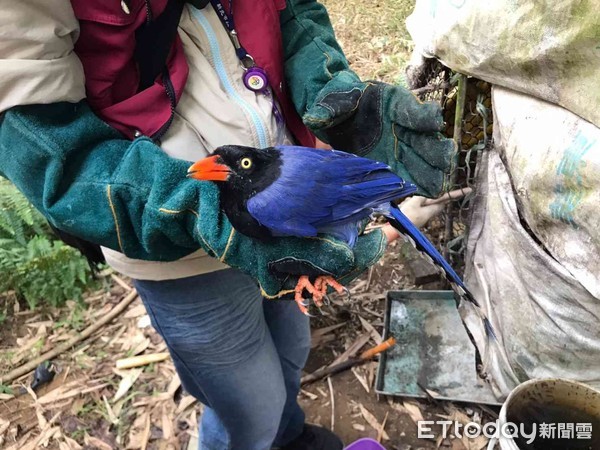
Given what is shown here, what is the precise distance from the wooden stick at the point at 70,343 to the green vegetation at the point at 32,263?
0.27 metres

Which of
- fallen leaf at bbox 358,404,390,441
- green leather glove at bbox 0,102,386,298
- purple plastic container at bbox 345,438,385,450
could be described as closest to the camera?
green leather glove at bbox 0,102,386,298

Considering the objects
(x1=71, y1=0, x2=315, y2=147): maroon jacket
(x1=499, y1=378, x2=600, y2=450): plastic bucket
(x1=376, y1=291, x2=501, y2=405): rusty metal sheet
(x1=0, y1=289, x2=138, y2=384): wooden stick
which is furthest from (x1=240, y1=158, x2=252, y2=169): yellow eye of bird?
(x1=0, y1=289, x2=138, y2=384): wooden stick

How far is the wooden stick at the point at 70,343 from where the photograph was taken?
120 inches

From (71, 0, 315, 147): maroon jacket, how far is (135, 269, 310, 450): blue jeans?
0.48 m

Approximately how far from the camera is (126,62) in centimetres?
134

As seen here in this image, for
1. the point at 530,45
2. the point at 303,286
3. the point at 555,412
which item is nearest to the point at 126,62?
the point at 303,286

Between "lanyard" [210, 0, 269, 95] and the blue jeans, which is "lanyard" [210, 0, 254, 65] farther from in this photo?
the blue jeans

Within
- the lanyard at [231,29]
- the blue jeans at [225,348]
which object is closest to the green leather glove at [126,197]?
the blue jeans at [225,348]

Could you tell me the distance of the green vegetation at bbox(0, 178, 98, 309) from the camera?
11.0 ft

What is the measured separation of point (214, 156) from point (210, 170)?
1.6 inches

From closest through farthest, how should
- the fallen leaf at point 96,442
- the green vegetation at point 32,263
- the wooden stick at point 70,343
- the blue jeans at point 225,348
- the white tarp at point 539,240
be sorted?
the white tarp at point 539,240
the blue jeans at point 225,348
the fallen leaf at point 96,442
the wooden stick at point 70,343
the green vegetation at point 32,263

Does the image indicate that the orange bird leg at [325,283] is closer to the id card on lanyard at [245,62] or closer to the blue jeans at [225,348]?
the blue jeans at [225,348]

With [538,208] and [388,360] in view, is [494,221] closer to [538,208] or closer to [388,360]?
[538,208]

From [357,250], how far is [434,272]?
1859 millimetres
